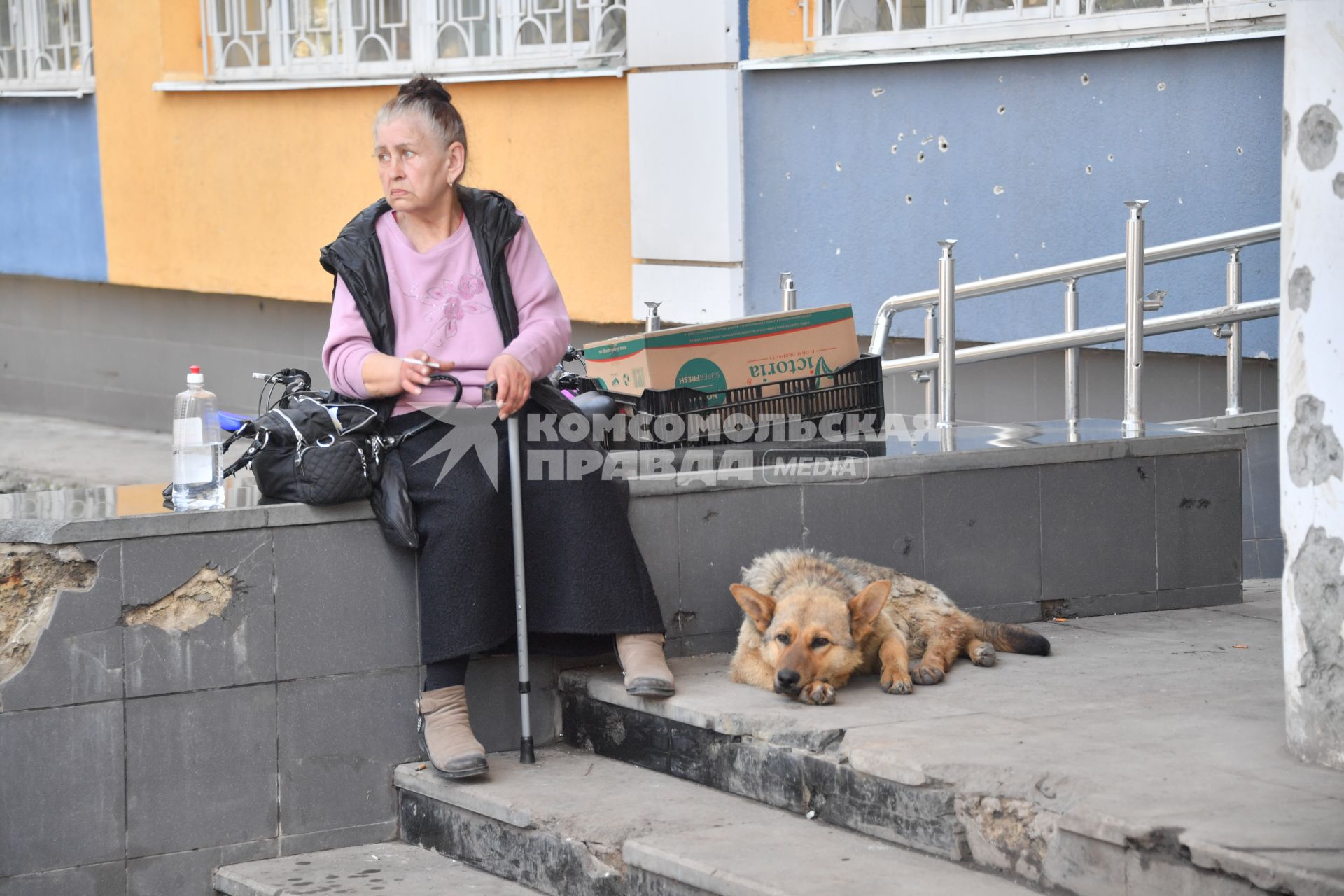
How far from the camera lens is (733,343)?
5637 mm

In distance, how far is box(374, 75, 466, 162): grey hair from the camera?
4770mm

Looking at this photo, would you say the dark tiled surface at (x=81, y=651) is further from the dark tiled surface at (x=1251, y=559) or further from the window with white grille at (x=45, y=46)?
the window with white grille at (x=45, y=46)

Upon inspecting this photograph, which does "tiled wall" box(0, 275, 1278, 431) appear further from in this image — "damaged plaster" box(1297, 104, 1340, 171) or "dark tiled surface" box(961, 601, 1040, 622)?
"damaged plaster" box(1297, 104, 1340, 171)

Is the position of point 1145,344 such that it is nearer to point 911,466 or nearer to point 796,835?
point 911,466

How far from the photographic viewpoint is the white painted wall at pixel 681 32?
29.4ft

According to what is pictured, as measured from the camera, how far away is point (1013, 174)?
7977mm

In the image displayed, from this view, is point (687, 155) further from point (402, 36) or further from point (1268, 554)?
point (1268, 554)

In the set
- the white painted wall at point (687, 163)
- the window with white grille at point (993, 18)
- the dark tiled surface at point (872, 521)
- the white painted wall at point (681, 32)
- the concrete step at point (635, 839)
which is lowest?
the concrete step at point (635, 839)

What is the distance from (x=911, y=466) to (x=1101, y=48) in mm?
2947

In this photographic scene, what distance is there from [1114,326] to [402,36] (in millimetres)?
5841

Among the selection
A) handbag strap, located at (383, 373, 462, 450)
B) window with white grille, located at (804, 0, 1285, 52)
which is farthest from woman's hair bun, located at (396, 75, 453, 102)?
window with white grille, located at (804, 0, 1285, 52)

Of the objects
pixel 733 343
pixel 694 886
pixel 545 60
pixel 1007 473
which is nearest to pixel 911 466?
pixel 1007 473

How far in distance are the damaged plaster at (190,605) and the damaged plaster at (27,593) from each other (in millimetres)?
213

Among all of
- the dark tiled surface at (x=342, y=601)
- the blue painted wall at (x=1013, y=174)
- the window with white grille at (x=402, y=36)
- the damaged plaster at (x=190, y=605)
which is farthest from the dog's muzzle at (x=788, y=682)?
the window with white grille at (x=402, y=36)
